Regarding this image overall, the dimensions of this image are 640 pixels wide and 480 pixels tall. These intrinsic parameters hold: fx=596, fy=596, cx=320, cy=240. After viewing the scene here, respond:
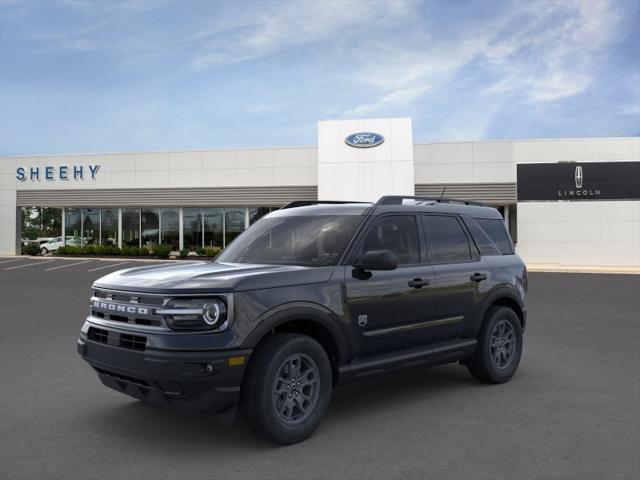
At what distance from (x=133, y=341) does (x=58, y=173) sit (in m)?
36.5

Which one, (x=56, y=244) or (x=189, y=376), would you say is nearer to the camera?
(x=189, y=376)

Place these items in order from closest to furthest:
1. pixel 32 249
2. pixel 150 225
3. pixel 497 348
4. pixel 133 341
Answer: pixel 133 341, pixel 497 348, pixel 32 249, pixel 150 225

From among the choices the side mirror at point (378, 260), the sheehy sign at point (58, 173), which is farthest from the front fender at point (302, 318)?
the sheehy sign at point (58, 173)

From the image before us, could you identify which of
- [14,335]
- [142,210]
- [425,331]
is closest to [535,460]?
[425,331]

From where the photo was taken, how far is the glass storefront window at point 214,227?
36.3m

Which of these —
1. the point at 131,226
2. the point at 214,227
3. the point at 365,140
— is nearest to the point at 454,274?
the point at 365,140

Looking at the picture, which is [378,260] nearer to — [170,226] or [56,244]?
[170,226]

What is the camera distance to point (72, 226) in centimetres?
3925

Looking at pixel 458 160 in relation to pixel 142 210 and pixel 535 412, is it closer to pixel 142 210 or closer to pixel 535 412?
pixel 142 210

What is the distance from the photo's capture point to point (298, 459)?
4.27 metres

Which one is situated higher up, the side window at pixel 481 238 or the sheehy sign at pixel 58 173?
the sheehy sign at pixel 58 173

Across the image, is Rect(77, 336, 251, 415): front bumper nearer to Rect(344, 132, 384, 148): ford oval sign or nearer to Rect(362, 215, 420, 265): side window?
Rect(362, 215, 420, 265): side window

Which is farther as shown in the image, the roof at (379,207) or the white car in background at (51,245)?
the white car in background at (51,245)

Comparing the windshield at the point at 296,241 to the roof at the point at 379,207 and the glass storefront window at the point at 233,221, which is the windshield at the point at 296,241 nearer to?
the roof at the point at 379,207
